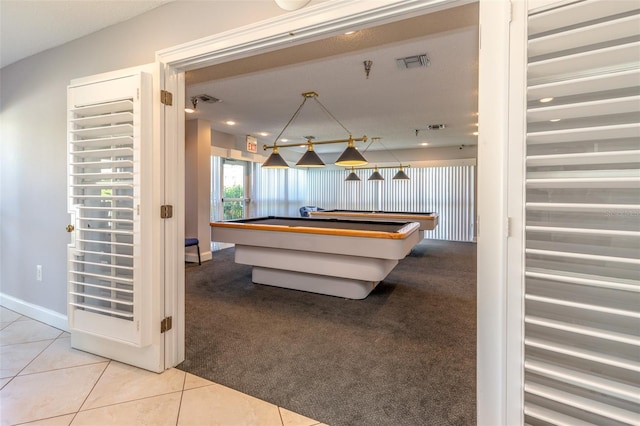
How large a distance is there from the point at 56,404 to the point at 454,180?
8.22 meters

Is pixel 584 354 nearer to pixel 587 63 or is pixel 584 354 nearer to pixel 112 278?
pixel 587 63

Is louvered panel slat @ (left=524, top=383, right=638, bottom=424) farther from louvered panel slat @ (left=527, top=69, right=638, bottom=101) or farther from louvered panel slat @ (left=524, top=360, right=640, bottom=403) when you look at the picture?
louvered panel slat @ (left=527, top=69, right=638, bottom=101)

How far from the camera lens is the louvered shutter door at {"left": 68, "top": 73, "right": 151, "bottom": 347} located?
192cm

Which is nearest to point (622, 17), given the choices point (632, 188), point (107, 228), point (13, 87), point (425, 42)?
point (632, 188)

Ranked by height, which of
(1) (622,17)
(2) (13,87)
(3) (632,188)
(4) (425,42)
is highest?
(4) (425,42)

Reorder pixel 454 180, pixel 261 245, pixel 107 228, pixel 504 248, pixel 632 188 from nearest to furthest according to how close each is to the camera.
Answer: pixel 632 188 → pixel 504 248 → pixel 107 228 → pixel 261 245 → pixel 454 180

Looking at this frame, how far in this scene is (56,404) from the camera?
5.58 ft

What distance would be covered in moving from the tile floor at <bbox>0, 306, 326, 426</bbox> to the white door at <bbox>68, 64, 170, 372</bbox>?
0.14m

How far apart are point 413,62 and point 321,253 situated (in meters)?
2.17

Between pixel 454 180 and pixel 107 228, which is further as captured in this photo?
pixel 454 180

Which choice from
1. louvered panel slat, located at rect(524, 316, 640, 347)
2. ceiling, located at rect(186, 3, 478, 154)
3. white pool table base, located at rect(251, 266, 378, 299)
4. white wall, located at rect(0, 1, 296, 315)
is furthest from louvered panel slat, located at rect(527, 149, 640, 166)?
white pool table base, located at rect(251, 266, 378, 299)

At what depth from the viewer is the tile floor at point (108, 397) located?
5.23 ft

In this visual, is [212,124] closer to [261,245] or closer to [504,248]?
[261,245]

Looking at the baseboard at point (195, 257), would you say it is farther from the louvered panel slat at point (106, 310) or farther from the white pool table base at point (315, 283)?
the louvered panel slat at point (106, 310)
